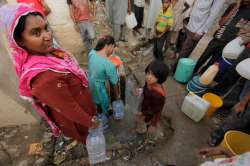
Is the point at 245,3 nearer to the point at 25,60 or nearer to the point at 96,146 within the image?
the point at 96,146

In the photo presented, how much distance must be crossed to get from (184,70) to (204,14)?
1070 mm

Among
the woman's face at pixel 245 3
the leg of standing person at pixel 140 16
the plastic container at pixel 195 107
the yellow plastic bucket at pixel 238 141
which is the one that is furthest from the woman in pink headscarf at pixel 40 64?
the leg of standing person at pixel 140 16

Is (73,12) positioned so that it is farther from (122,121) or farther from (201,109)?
(201,109)

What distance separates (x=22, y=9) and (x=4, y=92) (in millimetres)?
1624

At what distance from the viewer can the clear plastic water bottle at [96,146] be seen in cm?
209

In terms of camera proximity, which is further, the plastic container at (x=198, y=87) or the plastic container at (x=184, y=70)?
the plastic container at (x=184, y=70)

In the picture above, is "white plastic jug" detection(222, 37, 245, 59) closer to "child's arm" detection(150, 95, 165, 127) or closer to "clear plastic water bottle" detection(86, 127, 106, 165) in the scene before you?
"child's arm" detection(150, 95, 165, 127)

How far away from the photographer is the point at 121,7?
4.20 m

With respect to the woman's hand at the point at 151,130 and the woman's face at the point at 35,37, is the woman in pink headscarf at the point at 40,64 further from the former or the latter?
the woman's hand at the point at 151,130

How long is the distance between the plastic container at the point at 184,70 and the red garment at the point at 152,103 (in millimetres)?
1598

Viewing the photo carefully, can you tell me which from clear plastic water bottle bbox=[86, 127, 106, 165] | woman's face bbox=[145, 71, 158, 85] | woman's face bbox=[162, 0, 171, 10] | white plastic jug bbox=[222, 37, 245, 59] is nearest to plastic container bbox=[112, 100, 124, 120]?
clear plastic water bottle bbox=[86, 127, 106, 165]

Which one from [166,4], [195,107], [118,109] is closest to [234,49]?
[195,107]

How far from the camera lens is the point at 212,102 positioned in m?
3.02

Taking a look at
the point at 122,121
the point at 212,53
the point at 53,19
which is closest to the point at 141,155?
the point at 122,121
